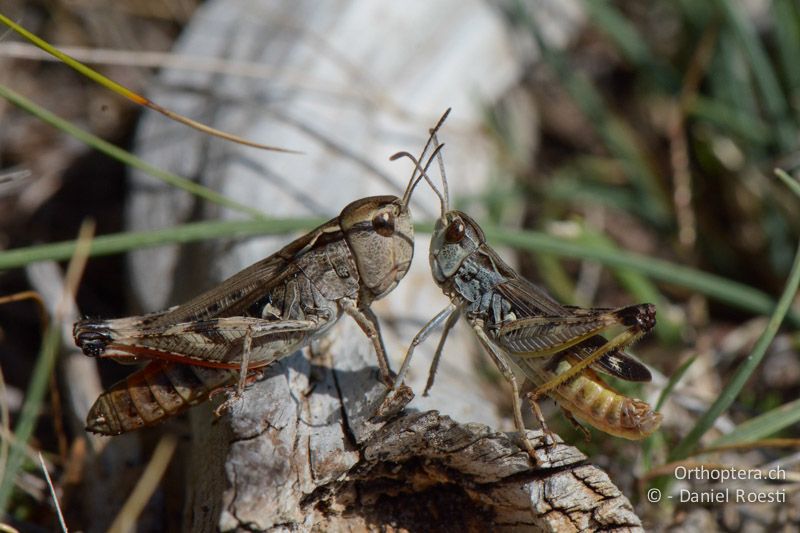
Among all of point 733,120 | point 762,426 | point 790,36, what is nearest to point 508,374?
point 762,426

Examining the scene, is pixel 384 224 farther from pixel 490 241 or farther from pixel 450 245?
pixel 490 241

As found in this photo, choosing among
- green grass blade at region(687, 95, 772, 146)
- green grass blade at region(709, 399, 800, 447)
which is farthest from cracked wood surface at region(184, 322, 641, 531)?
green grass blade at region(687, 95, 772, 146)

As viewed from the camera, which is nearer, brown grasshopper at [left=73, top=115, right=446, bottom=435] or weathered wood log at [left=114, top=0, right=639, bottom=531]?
weathered wood log at [left=114, top=0, right=639, bottom=531]

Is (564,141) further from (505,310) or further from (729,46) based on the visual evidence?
(505,310)

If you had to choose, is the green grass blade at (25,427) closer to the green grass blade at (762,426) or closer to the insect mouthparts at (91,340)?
the insect mouthparts at (91,340)

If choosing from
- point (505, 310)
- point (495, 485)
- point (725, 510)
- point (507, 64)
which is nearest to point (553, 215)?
point (507, 64)

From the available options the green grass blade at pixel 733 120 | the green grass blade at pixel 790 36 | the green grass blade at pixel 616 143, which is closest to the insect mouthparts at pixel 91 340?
the green grass blade at pixel 616 143

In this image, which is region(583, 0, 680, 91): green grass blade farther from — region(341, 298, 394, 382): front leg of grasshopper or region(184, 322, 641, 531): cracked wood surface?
region(184, 322, 641, 531): cracked wood surface

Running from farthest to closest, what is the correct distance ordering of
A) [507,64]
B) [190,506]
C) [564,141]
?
[564,141] < [507,64] < [190,506]
